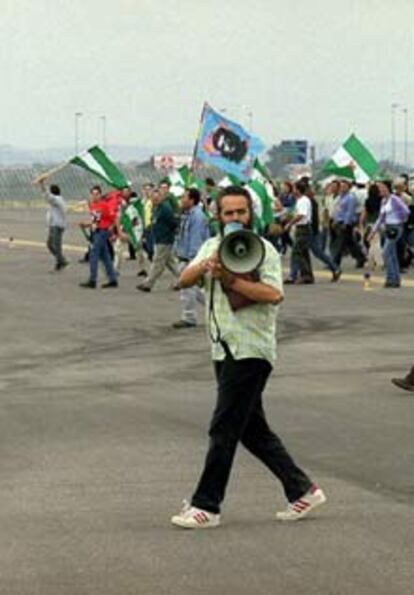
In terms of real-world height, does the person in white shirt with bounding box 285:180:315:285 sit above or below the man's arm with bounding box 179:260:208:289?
below

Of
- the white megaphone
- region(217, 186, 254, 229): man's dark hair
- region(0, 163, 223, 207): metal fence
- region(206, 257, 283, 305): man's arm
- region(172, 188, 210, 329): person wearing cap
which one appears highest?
region(217, 186, 254, 229): man's dark hair

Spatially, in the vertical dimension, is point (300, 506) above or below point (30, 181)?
above

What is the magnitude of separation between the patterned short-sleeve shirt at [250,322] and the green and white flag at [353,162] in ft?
71.0

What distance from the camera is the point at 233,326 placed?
22.5 feet

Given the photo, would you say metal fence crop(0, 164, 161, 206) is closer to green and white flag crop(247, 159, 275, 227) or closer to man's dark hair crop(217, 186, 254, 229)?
green and white flag crop(247, 159, 275, 227)

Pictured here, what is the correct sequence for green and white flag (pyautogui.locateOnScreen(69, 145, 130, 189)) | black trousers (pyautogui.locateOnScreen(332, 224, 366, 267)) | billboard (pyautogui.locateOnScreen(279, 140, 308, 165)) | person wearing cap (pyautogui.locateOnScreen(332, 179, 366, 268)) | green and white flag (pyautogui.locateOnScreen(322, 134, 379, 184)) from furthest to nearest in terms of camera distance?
billboard (pyautogui.locateOnScreen(279, 140, 308, 165)) → green and white flag (pyautogui.locateOnScreen(322, 134, 379, 184)) → green and white flag (pyautogui.locateOnScreen(69, 145, 130, 189)) → person wearing cap (pyautogui.locateOnScreen(332, 179, 366, 268)) → black trousers (pyautogui.locateOnScreen(332, 224, 366, 267))

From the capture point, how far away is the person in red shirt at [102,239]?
897 inches

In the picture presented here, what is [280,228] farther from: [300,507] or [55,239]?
[300,507]

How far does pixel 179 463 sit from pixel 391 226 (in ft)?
47.9

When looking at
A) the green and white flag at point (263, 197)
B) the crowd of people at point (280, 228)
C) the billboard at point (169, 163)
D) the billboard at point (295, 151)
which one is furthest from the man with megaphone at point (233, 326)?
the billboard at point (295, 151)

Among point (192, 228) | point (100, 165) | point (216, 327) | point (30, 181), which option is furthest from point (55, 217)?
point (30, 181)

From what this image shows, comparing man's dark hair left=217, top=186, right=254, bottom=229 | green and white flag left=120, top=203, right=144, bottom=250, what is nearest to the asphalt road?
man's dark hair left=217, top=186, right=254, bottom=229

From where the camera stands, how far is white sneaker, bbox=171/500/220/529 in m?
6.92

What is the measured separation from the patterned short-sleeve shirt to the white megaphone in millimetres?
90
